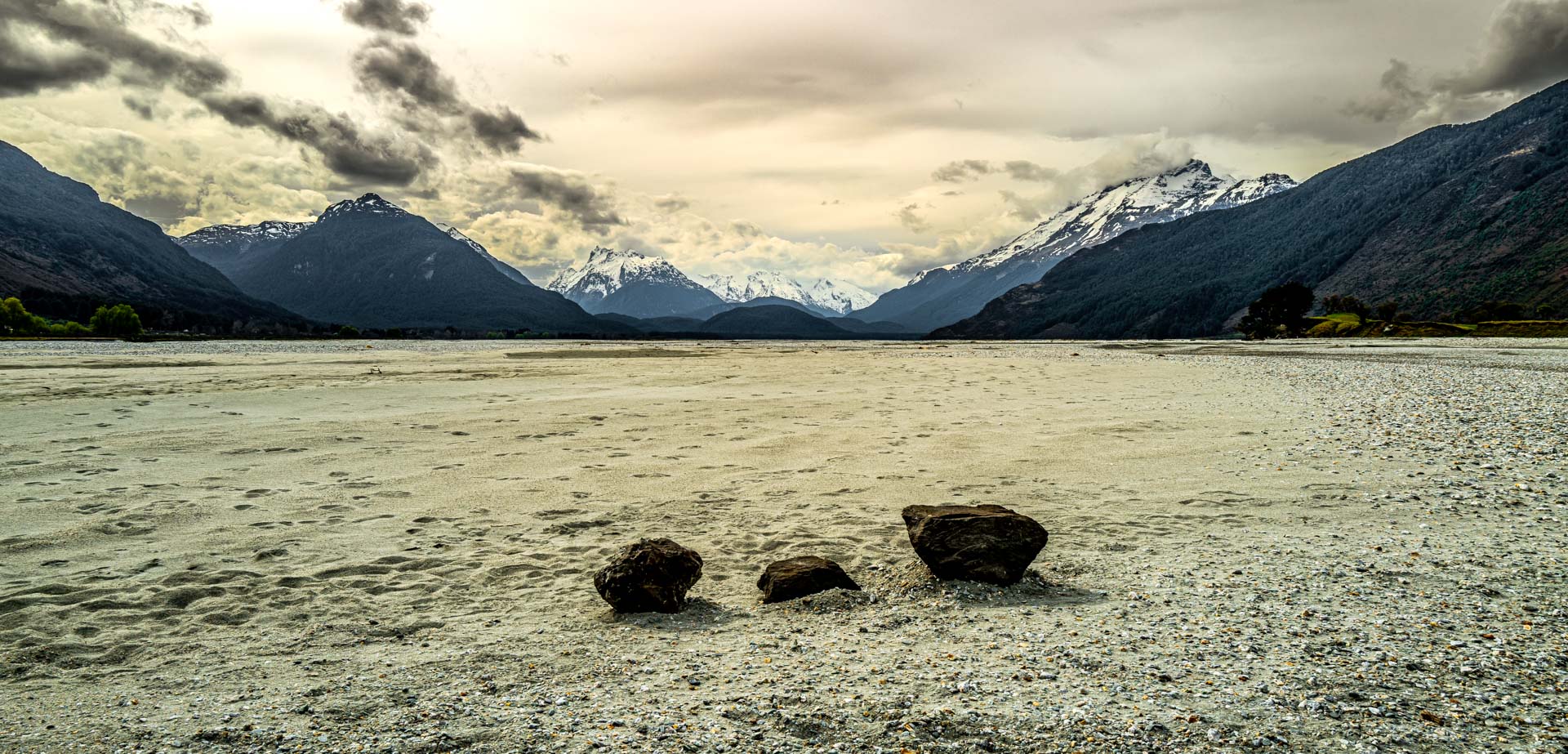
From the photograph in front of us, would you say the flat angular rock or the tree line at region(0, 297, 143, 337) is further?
the tree line at region(0, 297, 143, 337)

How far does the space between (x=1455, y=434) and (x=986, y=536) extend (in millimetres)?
14201

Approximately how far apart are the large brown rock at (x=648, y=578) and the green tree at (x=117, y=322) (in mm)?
135859

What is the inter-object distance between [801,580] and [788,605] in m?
0.32

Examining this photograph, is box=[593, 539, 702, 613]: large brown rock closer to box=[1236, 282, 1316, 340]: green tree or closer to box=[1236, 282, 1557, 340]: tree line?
box=[1236, 282, 1557, 340]: tree line

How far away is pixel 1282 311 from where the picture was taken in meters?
116

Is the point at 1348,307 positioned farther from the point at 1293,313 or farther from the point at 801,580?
the point at 801,580

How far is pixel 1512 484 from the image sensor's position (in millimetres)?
11391

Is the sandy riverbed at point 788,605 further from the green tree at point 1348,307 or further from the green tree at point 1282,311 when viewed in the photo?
the green tree at point 1348,307

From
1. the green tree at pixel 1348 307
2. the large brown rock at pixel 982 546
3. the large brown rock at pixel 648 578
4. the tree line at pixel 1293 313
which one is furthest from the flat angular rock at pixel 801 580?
the green tree at pixel 1348 307

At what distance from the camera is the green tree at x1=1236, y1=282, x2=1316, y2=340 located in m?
115

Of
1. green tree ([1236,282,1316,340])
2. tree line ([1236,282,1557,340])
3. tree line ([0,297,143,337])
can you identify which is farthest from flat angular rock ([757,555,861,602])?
tree line ([0,297,143,337])

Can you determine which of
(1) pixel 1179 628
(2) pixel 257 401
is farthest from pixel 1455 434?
(2) pixel 257 401

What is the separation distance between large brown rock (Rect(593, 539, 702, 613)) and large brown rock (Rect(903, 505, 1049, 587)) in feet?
8.74

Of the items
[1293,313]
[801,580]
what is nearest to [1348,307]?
[1293,313]
